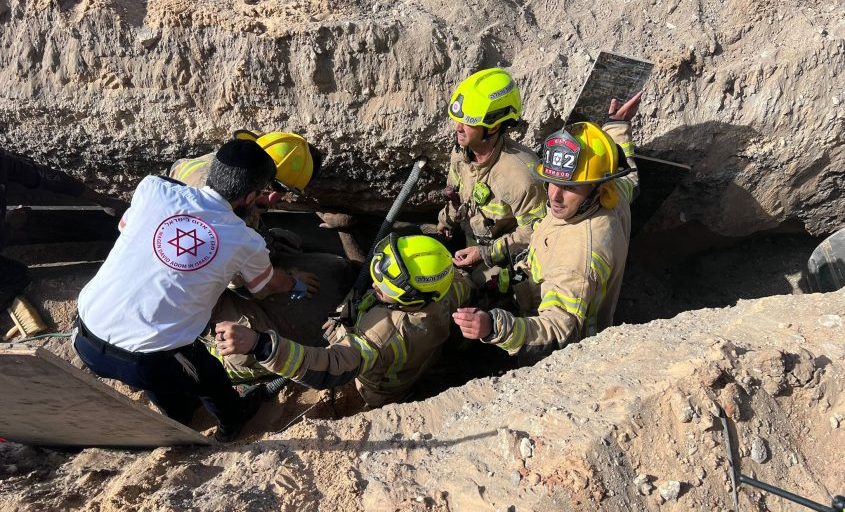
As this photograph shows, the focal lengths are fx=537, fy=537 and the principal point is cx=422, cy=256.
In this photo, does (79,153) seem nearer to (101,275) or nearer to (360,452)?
(101,275)

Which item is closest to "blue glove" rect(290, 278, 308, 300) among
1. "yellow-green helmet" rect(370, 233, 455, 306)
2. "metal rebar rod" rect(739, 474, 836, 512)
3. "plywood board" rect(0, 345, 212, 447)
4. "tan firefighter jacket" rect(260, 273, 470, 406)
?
"tan firefighter jacket" rect(260, 273, 470, 406)

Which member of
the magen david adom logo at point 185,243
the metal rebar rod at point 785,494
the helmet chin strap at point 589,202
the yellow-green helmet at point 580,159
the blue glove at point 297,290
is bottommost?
the blue glove at point 297,290

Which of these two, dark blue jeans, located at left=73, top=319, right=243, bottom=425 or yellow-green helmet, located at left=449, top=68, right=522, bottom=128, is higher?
yellow-green helmet, located at left=449, top=68, right=522, bottom=128

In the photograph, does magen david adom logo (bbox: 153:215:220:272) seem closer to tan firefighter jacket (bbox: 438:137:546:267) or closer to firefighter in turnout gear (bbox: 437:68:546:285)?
firefighter in turnout gear (bbox: 437:68:546:285)

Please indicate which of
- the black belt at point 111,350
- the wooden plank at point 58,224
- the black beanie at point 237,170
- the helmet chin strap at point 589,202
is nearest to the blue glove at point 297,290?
the black beanie at point 237,170

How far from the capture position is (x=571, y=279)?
356 cm

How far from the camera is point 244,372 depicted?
14.5 ft

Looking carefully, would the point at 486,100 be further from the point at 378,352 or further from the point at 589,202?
the point at 378,352

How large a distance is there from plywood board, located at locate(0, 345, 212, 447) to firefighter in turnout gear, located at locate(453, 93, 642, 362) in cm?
190

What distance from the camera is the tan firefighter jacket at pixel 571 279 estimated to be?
3469 mm

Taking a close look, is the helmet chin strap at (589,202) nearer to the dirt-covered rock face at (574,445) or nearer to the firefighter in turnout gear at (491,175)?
the firefighter in turnout gear at (491,175)

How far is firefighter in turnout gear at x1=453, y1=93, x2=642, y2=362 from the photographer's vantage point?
344cm

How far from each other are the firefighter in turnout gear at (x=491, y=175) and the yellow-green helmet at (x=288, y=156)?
49.5 inches

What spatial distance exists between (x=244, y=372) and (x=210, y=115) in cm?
235
